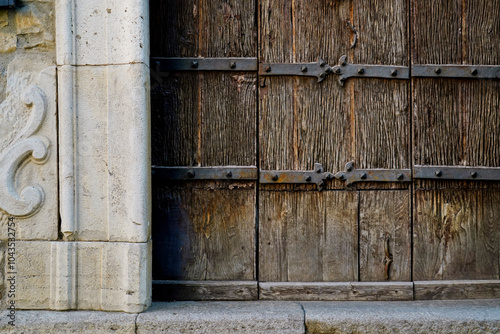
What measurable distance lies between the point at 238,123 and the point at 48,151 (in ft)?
2.65

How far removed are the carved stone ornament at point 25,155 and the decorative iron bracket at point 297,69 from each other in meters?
0.95

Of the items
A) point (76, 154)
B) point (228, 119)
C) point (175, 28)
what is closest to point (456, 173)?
point (228, 119)

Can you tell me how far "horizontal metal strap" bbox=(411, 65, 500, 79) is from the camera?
6.44 ft

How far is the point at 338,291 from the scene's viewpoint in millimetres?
1953

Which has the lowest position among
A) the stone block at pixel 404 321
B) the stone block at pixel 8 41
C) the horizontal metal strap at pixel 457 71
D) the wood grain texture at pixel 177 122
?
the stone block at pixel 404 321

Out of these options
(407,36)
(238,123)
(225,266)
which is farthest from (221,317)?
(407,36)

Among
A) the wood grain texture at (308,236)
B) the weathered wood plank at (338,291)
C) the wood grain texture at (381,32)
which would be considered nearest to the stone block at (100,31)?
the wood grain texture at (308,236)

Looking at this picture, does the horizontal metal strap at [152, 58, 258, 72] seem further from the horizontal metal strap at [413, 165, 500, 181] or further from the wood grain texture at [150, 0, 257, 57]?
the horizontal metal strap at [413, 165, 500, 181]

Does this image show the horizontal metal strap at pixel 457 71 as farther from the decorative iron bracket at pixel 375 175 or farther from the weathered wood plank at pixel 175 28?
the weathered wood plank at pixel 175 28

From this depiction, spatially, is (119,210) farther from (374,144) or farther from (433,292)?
(433,292)

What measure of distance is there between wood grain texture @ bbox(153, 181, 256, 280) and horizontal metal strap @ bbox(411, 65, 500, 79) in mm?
926

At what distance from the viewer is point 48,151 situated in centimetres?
175

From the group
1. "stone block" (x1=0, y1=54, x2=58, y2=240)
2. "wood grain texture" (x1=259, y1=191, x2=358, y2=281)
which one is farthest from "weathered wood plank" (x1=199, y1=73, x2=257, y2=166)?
"stone block" (x1=0, y1=54, x2=58, y2=240)

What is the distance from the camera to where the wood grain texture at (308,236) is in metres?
1.98
